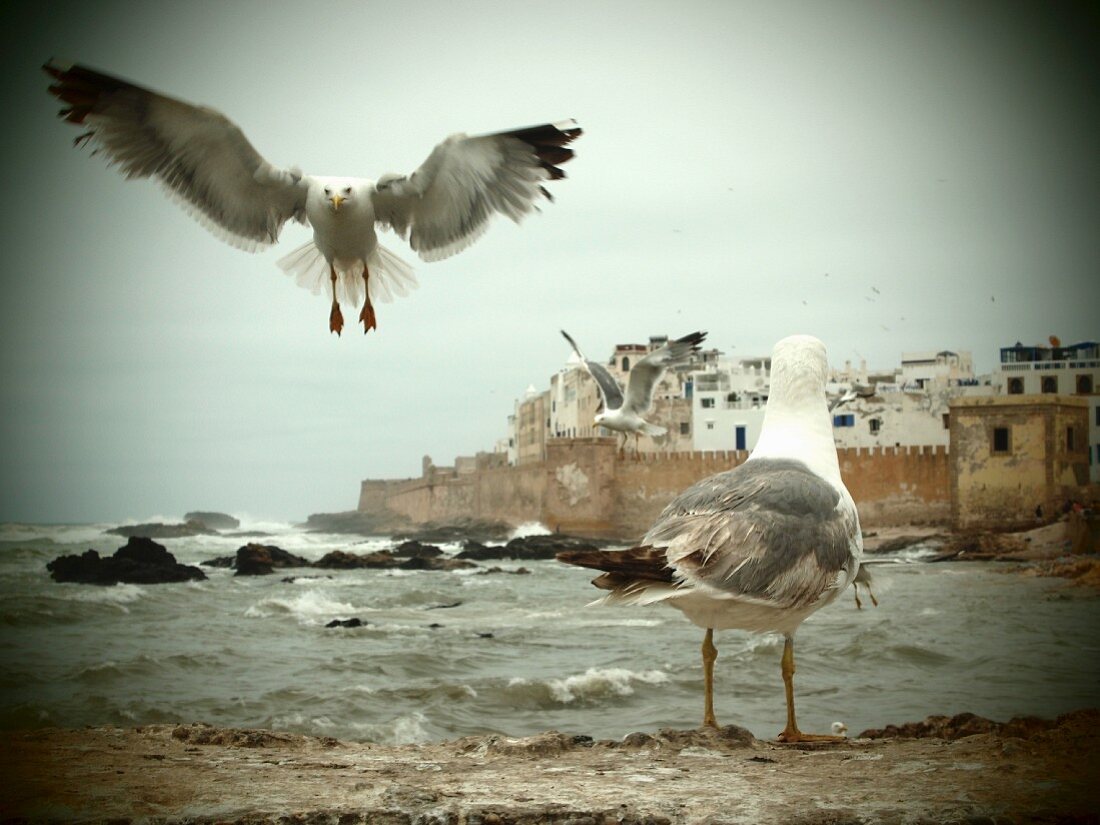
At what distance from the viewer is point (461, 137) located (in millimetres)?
4688

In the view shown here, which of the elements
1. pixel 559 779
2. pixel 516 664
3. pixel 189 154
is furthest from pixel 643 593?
pixel 516 664

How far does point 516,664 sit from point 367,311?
20.5 ft

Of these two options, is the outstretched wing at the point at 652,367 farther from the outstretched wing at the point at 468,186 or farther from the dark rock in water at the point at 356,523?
the dark rock in water at the point at 356,523

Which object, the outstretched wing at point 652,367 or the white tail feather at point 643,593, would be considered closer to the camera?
the white tail feather at point 643,593

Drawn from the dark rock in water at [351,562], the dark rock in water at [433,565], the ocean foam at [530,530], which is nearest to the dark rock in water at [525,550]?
the dark rock in water at [433,565]

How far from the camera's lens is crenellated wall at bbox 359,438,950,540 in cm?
3791

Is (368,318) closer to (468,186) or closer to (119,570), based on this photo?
(468,186)

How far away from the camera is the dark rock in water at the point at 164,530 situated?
2391 inches

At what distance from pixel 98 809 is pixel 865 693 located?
244 inches

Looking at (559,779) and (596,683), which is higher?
(559,779)

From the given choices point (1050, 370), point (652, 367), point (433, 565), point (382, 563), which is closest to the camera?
point (652, 367)

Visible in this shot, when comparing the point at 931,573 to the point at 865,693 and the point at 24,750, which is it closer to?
the point at 865,693

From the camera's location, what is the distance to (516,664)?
33.4ft

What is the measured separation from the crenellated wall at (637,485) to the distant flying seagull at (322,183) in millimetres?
32678
